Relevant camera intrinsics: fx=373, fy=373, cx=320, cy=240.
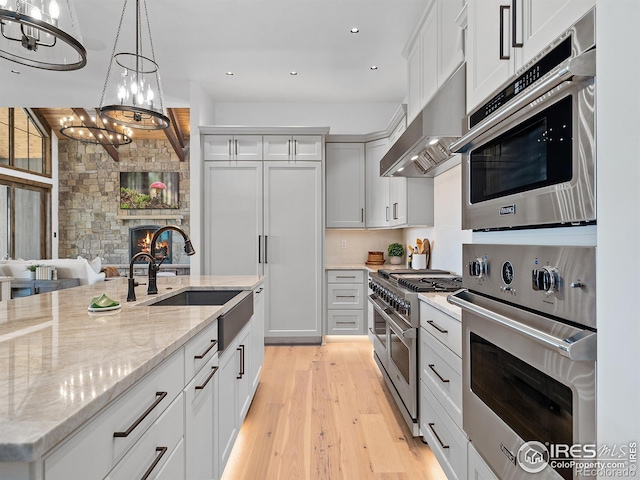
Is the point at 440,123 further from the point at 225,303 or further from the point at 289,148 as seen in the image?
the point at 289,148

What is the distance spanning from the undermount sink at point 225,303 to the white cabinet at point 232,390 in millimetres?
64

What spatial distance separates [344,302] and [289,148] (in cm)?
191

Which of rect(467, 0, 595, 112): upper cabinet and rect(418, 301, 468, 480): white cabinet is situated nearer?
rect(467, 0, 595, 112): upper cabinet

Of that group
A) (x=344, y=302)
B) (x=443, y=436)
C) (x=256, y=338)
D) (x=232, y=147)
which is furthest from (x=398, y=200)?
(x=443, y=436)

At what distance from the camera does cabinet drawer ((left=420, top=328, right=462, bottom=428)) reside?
160 cm

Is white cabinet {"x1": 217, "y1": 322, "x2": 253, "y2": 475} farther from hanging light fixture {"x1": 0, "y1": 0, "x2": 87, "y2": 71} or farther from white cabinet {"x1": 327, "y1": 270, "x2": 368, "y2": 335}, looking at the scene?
white cabinet {"x1": 327, "y1": 270, "x2": 368, "y2": 335}

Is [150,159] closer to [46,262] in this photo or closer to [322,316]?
[46,262]

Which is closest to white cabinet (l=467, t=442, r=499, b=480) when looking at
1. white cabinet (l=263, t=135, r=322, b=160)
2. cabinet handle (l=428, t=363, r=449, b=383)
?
cabinet handle (l=428, t=363, r=449, b=383)

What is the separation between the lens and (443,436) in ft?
5.82

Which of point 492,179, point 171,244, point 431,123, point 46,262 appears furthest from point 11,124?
point 492,179

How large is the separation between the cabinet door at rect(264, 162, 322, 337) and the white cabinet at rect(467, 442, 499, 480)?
2.94 meters

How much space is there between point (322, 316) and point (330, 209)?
1.30m

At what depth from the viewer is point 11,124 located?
797 cm

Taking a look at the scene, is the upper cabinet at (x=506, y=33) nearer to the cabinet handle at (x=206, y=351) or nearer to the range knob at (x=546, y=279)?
the range knob at (x=546, y=279)
